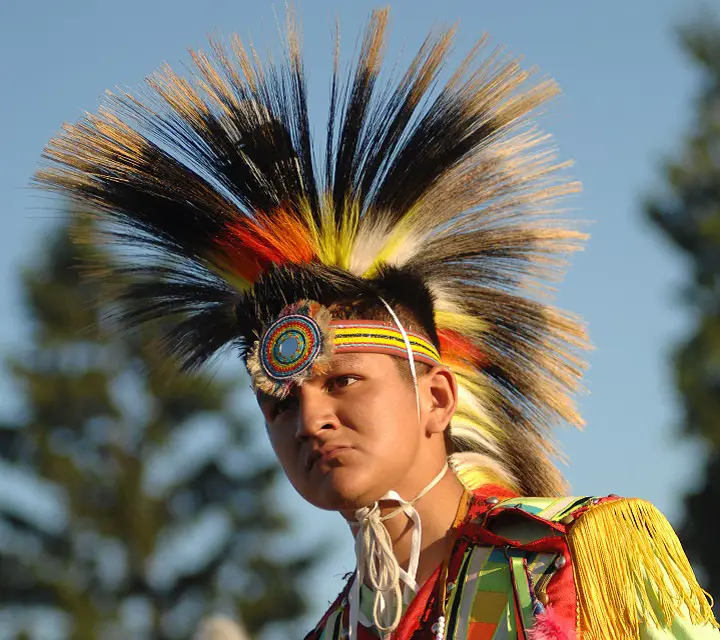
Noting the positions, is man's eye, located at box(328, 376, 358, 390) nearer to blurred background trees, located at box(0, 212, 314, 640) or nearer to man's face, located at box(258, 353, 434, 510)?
man's face, located at box(258, 353, 434, 510)

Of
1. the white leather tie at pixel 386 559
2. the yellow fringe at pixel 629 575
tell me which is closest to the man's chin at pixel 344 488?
the white leather tie at pixel 386 559

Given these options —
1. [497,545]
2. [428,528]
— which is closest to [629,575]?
[497,545]

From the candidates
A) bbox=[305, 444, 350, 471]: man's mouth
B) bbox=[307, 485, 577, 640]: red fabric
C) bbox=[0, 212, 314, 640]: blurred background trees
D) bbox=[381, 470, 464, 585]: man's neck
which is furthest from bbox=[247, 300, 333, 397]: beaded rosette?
bbox=[0, 212, 314, 640]: blurred background trees

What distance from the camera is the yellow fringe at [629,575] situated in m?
3.45

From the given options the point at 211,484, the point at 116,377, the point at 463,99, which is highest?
the point at 463,99

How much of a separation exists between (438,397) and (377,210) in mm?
635

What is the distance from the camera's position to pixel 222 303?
447cm

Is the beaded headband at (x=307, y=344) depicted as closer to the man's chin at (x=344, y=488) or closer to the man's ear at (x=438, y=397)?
the man's ear at (x=438, y=397)

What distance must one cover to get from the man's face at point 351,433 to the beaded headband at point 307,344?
1.3 inches

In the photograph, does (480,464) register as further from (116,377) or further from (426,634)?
(116,377)

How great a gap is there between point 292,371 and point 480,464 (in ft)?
2.70

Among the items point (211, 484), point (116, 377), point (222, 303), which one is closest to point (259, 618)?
point (211, 484)

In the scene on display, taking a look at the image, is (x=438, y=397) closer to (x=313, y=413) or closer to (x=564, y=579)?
(x=313, y=413)

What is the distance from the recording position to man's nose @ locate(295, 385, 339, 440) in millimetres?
3789
